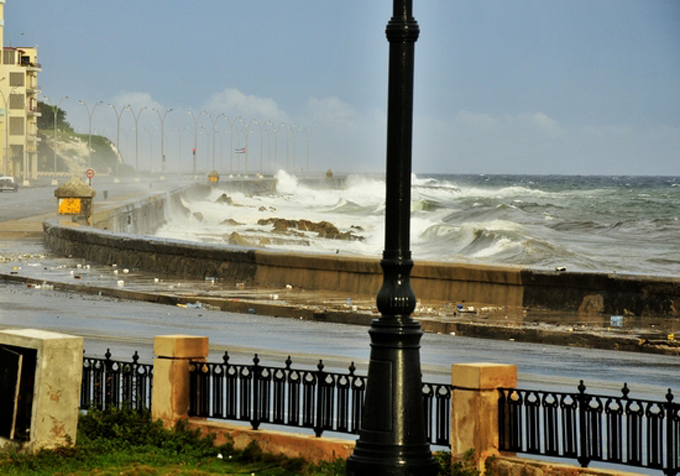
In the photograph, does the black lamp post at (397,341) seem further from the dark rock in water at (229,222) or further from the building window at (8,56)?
the building window at (8,56)

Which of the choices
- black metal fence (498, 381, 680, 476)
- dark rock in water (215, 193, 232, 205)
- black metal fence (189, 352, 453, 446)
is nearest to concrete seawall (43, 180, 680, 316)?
black metal fence (189, 352, 453, 446)

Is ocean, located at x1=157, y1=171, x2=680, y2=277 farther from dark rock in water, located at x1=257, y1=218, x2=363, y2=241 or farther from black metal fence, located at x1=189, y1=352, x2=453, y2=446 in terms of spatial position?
black metal fence, located at x1=189, y1=352, x2=453, y2=446

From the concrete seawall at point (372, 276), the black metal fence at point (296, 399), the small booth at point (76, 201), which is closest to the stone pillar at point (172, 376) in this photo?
the black metal fence at point (296, 399)

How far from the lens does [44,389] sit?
9.04m

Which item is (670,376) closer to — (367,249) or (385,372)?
(385,372)

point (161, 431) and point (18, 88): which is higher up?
point (18, 88)

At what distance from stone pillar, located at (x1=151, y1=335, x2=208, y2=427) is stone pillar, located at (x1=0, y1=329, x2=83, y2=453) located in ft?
2.51

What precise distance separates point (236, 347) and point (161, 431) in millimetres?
5606

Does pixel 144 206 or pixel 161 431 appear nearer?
pixel 161 431

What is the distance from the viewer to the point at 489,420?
8281mm

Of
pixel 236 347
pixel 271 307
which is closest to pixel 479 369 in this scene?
pixel 236 347

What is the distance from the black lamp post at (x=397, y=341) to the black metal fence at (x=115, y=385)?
10.1 ft

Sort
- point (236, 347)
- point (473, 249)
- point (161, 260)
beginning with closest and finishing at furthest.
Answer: point (236, 347) → point (161, 260) → point (473, 249)

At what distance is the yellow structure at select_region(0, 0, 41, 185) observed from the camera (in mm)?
→ 135500
